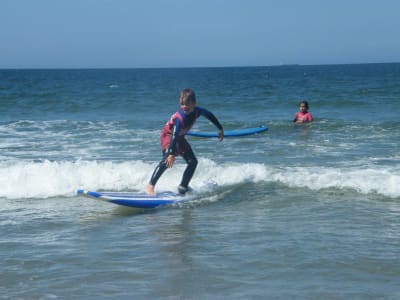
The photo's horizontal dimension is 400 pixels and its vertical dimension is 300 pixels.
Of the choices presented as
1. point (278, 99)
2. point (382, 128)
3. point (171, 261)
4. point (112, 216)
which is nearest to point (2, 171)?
point (112, 216)

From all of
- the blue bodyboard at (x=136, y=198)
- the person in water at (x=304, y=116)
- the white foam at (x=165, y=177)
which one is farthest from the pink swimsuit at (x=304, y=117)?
the blue bodyboard at (x=136, y=198)

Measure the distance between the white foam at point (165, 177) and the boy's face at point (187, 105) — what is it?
1453mm

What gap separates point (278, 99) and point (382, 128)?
13.7 meters

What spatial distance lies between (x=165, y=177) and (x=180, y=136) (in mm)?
2264

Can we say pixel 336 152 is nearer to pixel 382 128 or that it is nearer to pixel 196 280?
pixel 382 128

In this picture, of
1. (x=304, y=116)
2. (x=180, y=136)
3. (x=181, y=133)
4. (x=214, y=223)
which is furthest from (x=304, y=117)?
(x=214, y=223)

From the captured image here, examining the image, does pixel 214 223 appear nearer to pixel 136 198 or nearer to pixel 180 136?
pixel 136 198

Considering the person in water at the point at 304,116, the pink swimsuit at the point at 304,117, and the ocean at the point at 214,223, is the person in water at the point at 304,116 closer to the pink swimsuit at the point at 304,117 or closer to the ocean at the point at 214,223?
the pink swimsuit at the point at 304,117

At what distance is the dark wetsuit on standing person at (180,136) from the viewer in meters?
7.87

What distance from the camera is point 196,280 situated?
17.1ft

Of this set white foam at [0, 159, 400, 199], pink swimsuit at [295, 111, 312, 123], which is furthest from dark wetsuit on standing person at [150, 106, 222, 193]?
pink swimsuit at [295, 111, 312, 123]

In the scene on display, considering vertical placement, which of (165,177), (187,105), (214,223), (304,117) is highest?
(187,105)

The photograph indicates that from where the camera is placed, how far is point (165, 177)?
33.9 feet

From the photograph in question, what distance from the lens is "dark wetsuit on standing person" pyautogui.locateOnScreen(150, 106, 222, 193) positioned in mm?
7871
